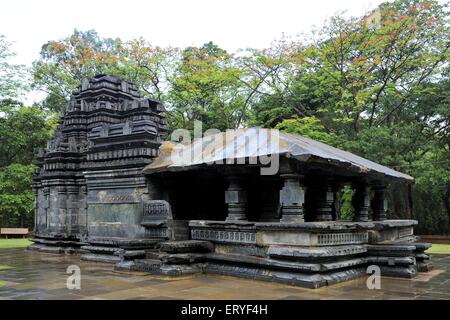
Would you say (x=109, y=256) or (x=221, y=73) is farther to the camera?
(x=221, y=73)

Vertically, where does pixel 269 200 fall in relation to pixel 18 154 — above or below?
below

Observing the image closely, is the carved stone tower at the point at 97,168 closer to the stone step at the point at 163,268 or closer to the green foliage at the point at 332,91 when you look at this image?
the stone step at the point at 163,268

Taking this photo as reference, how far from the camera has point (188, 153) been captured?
10.2 m

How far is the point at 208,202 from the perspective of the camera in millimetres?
11531

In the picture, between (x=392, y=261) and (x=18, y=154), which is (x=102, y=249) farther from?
(x=18, y=154)

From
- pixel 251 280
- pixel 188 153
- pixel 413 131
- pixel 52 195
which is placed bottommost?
pixel 251 280

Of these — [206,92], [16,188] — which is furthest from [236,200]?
[16,188]

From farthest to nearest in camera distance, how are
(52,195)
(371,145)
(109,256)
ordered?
1. (371,145)
2. (52,195)
3. (109,256)

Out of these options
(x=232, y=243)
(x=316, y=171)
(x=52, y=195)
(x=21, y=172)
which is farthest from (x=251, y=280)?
(x=21, y=172)

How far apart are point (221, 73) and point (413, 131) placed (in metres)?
9.82

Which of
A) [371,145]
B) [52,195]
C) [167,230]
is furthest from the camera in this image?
[371,145]

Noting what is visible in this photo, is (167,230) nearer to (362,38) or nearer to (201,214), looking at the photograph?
(201,214)

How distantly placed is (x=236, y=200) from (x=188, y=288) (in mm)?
2257

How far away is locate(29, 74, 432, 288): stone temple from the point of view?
780cm
